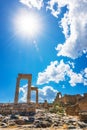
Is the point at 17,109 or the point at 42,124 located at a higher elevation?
the point at 17,109

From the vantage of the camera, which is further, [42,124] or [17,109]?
[17,109]

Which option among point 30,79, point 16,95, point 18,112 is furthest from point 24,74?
point 18,112

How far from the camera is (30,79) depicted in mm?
37312

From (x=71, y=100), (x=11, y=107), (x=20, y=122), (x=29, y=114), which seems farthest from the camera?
(x=71, y=100)

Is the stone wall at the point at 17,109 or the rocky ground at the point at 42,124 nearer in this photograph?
the rocky ground at the point at 42,124

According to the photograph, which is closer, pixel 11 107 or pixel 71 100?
pixel 11 107

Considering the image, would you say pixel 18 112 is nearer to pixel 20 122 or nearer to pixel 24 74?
pixel 20 122

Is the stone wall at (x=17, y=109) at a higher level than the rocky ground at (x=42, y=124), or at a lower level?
higher

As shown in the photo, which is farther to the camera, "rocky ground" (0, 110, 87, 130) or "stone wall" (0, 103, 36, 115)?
"stone wall" (0, 103, 36, 115)

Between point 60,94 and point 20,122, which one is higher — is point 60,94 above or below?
above

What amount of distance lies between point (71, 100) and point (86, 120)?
3506 cm

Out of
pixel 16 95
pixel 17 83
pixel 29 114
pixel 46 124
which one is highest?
pixel 17 83

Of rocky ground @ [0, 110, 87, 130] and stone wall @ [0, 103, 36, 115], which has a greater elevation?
stone wall @ [0, 103, 36, 115]

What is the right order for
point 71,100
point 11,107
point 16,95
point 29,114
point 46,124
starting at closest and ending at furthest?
point 46,124 → point 29,114 → point 11,107 → point 16,95 → point 71,100
